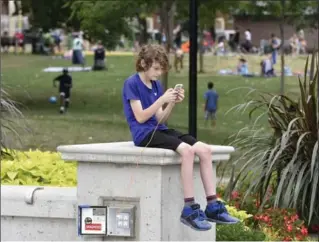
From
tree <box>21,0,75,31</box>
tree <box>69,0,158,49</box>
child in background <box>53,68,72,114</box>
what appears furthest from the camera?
tree <box>21,0,75,31</box>

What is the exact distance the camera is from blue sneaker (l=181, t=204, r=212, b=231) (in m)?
5.91

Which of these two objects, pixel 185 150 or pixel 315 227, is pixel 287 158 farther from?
pixel 185 150

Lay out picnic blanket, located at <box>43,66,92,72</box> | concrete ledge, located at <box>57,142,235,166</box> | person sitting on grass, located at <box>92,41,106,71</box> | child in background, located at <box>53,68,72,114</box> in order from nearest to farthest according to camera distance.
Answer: concrete ledge, located at <box>57,142,235,166</box>, child in background, located at <box>53,68,72,114</box>, picnic blanket, located at <box>43,66,92,72</box>, person sitting on grass, located at <box>92,41,106,71</box>

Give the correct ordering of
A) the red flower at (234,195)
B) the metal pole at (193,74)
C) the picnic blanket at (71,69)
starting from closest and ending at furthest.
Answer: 1. the red flower at (234,195)
2. the metal pole at (193,74)
3. the picnic blanket at (71,69)

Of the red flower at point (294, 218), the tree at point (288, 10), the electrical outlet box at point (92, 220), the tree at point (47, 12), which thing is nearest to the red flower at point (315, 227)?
the red flower at point (294, 218)

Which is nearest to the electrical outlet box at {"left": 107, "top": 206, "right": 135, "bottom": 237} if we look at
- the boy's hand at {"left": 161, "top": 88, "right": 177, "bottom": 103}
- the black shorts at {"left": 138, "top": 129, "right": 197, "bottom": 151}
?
the black shorts at {"left": 138, "top": 129, "right": 197, "bottom": 151}

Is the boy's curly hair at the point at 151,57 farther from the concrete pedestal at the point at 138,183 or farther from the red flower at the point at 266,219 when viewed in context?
the red flower at the point at 266,219

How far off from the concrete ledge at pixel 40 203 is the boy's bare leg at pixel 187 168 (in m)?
0.83

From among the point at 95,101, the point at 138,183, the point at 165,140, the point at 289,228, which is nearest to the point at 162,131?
the point at 165,140

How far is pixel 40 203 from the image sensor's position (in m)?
6.46

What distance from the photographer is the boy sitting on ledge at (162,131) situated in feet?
19.5

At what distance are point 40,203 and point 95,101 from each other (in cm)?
2168

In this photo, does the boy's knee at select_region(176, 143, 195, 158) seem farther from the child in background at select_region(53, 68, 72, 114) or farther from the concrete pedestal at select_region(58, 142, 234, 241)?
the child in background at select_region(53, 68, 72, 114)

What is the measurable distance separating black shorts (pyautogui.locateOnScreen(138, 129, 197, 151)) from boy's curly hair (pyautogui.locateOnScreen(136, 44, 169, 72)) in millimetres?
440
